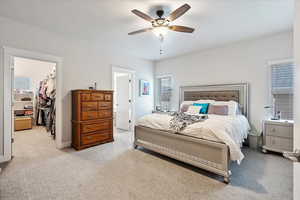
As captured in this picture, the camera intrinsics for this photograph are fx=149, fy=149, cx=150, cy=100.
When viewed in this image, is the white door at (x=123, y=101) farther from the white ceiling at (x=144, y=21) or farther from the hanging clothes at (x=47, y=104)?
the hanging clothes at (x=47, y=104)

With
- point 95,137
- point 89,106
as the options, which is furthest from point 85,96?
point 95,137

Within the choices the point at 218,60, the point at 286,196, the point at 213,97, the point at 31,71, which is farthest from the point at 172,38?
the point at 31,71

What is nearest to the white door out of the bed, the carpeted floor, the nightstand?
the bed

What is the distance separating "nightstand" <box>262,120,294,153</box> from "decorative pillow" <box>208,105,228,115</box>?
834 mm

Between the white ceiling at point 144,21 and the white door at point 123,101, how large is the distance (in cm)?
171

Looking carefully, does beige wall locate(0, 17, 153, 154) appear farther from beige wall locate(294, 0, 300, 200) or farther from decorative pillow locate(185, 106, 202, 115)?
beige wall locate(294, 0, 300, 200)

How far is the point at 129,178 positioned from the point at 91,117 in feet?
6.10

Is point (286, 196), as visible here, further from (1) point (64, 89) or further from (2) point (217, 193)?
(1) point (64, 89)

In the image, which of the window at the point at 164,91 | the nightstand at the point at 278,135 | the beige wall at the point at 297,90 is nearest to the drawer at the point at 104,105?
the window at the point at 164,91

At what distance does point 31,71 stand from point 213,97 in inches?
278

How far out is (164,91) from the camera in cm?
572

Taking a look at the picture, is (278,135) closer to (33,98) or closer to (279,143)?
(279,143)

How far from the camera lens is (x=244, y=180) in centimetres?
217

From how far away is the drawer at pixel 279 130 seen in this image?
2928 mm
